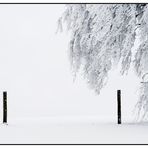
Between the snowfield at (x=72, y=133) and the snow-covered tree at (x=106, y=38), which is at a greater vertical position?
the snow-covered tree at (x=106, y=38)

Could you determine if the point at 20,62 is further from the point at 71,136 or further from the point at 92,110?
the point at 71,136

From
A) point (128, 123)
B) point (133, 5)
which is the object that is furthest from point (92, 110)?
point (133, 5)

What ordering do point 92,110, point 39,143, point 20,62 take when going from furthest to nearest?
point 20,62, point 92,110, point 39,143

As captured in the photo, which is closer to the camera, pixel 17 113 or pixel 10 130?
pixel 10 130

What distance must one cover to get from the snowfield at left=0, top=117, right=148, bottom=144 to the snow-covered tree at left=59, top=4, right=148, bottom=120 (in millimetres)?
1245

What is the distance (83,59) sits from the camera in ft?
48.6

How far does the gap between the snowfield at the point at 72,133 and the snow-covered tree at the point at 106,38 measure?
1.25 m

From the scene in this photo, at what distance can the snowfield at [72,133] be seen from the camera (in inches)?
429

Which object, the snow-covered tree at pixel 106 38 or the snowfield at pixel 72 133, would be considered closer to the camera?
the snowfield at pixel 72 133

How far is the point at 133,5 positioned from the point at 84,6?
4.38 ft

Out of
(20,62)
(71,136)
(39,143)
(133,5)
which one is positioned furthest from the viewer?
(20,62)

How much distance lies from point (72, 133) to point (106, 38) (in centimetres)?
322

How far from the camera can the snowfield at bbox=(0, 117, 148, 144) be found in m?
10.9

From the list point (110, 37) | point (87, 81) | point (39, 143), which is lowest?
point (39, 143)
